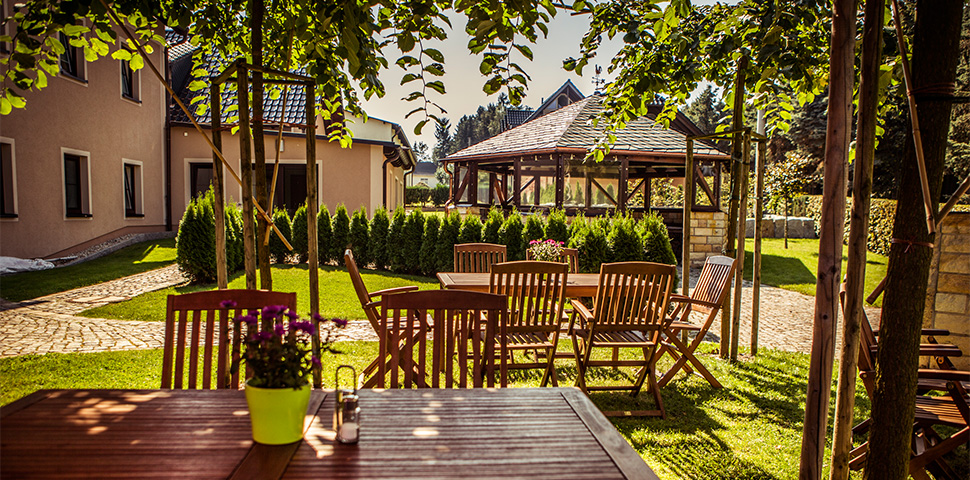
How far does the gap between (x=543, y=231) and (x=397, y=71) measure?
634 cm

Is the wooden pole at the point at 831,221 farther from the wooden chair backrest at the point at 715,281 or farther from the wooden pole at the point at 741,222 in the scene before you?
the wooden pole at the point at 741,222

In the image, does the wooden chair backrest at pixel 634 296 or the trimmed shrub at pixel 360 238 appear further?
the trimmed shrub at pixel 360 238

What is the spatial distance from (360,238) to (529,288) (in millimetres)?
7899

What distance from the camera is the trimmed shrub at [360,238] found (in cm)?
1137

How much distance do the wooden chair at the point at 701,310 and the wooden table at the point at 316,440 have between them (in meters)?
2.89

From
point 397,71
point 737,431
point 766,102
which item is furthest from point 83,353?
point 766,102

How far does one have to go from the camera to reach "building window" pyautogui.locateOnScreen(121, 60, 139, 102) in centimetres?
1303

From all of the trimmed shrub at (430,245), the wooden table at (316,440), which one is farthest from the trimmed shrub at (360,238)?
the wooden table at (316,440)

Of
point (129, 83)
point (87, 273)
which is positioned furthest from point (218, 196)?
point (129, 83)

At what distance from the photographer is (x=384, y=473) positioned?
1.34 m

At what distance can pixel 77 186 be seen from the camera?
1148 centimetres

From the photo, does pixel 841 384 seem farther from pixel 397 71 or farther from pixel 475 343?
pixel 397 71

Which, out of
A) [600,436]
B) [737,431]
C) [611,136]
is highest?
[611,136]

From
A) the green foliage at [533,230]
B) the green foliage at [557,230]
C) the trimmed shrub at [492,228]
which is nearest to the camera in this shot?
the green foliage at [557,230]
